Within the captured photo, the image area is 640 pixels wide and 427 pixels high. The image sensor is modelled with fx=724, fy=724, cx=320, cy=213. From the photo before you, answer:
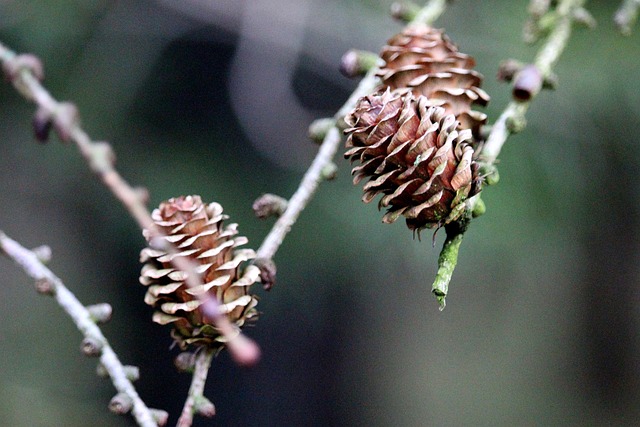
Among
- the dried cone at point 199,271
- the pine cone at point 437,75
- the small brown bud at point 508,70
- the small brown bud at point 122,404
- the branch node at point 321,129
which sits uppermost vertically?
the small brown bud at point 508,70

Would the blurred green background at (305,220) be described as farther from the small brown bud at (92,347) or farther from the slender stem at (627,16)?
the small brown bud at (92,347)

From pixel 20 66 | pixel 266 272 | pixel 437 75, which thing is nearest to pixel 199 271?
pixel 266 272

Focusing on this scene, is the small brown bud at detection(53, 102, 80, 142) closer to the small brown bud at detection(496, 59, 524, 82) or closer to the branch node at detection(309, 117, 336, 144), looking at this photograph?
the branch node at detection(309, 117, 336, 144)

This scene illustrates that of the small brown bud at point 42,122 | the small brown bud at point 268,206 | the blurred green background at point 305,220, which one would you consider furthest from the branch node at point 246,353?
the blurred green background at point 305,220

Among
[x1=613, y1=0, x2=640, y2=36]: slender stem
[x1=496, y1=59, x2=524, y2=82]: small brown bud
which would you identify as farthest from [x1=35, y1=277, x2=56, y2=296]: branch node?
[x1=613, y1=0, x2=640, y2=36]: slender stem

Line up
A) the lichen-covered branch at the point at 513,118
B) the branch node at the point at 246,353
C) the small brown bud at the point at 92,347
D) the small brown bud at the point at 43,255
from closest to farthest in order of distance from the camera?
the branch node at the point at 246,353
the lichen-covered branch at the point at 513,118
the small brown bud at the point at 92,347
the small brown bud at the point at 43,255

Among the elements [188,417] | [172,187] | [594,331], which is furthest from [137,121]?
[594,331]

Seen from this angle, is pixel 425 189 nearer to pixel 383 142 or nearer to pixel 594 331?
pixel 383 142
